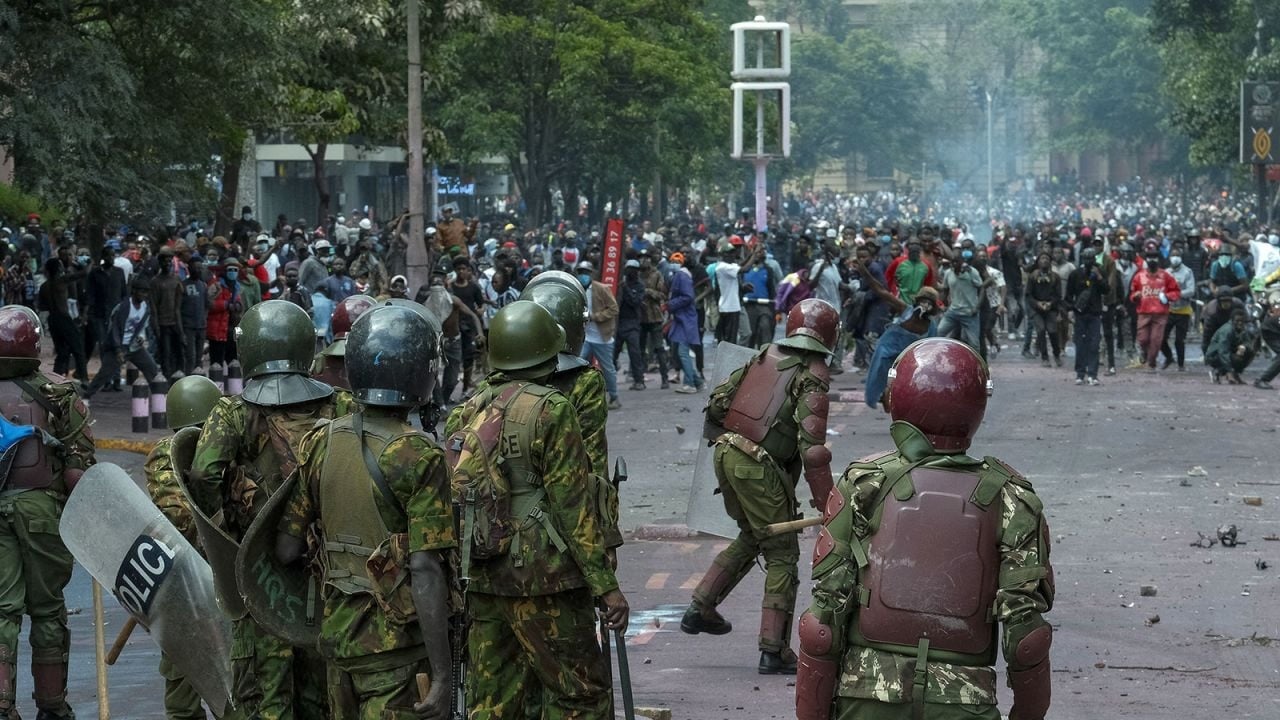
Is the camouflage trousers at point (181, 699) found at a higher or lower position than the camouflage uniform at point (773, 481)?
lower

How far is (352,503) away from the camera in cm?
509

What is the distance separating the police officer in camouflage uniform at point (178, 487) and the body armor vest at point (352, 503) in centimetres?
124

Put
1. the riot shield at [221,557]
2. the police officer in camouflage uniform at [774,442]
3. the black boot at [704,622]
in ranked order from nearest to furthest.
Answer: the riot shield at [221,557] → the police officer in camouflage uniform at [774,442] → the black boot at [704,622]

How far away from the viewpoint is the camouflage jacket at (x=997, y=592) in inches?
171

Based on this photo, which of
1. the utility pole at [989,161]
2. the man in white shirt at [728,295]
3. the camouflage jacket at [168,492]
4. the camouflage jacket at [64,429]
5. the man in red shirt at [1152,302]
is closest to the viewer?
the camouflage jacket at [168,492]

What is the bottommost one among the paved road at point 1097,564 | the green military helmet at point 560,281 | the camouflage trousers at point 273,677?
the paved road at point 1097,564

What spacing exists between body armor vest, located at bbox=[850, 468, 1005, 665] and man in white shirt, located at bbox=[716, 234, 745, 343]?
57.5 ft

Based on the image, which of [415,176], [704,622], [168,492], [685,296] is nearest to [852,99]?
[685,296]

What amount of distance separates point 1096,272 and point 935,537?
17927 mm

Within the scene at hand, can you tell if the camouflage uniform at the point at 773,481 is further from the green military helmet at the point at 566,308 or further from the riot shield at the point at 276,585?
the riot shield at the point at 276,585

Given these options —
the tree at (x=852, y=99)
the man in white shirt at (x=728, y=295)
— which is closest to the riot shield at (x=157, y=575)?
the man in white shirt at (x=728, y=295)

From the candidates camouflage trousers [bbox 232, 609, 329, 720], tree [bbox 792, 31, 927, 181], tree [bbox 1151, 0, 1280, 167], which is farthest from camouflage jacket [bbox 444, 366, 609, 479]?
tree [bbox 792, 31, 927, 181]

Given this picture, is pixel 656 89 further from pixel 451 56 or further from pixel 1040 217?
pixel 1040 217

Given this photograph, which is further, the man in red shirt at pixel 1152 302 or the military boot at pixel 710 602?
the man in red shirt at pixel 1152 302
